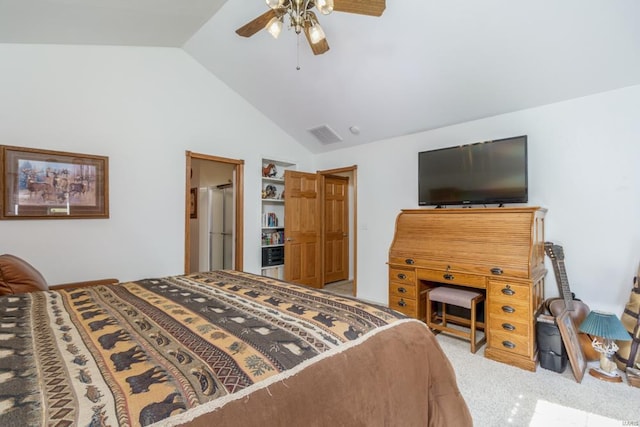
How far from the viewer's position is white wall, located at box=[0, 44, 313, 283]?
273cm

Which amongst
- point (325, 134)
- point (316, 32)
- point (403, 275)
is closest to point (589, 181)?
point (403, 275)

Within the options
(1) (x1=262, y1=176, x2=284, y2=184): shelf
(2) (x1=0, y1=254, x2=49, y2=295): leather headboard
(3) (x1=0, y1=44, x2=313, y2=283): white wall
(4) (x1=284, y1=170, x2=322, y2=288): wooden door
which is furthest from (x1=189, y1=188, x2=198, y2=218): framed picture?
(2) (x1=0, y1=254, x2=49, y2=295): leather headboard

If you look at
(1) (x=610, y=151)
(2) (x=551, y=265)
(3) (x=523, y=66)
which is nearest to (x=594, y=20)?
(3) (x=523, y=66)

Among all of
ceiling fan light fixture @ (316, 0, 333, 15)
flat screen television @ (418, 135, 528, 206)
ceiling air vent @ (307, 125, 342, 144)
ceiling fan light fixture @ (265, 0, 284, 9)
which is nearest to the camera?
ceiling fan light fixture @ (316, 0, 333, 15)

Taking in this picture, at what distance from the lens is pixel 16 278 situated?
6.21 ft

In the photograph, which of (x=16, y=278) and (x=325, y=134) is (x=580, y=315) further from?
(x=16, y=278)

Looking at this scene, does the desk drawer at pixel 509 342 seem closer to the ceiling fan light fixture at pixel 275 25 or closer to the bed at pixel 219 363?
the bed at pixel 219 363

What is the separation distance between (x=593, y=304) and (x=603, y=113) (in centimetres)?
174

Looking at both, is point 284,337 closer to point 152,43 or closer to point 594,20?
point 594,20

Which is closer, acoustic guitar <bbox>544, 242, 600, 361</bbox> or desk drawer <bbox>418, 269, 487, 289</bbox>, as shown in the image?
acoustic guitar <bbox>544, 242, 600, 361</bbox>

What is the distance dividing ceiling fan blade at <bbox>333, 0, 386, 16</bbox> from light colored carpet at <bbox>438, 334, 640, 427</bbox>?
8.71 feet

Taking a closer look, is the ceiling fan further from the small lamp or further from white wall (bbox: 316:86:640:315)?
the small lamp

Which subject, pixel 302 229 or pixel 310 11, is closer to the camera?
pixel 310 11

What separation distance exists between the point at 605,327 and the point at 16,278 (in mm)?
4157
